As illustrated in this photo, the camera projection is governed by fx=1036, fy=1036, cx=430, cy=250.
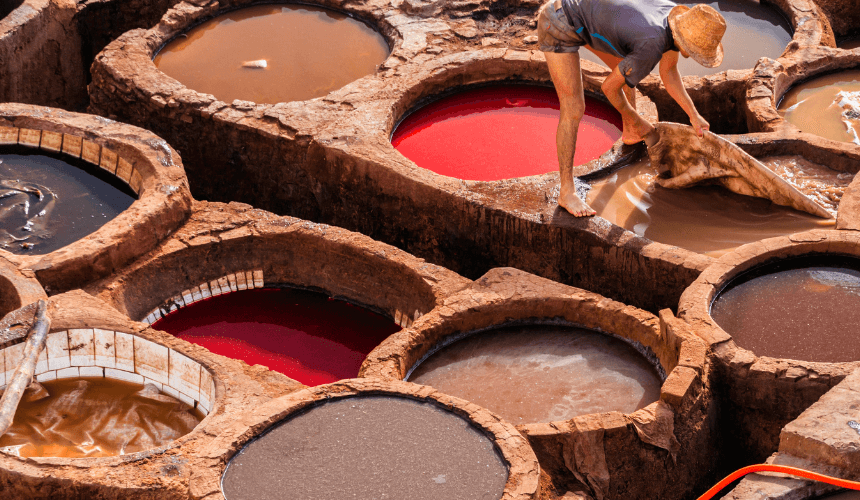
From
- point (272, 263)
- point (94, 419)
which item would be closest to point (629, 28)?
point (272, 263)

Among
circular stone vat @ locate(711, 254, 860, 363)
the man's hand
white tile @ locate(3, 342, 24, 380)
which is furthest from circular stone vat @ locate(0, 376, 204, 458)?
the man's hand

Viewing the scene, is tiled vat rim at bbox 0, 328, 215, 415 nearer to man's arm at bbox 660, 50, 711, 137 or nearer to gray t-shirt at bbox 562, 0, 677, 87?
gray t-shirt at bbox 562, 0, 677, 87

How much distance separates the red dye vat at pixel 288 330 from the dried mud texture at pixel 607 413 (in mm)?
776

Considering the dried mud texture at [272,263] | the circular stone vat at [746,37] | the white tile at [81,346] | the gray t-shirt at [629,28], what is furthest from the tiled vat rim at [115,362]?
the circular stone vat at [746,37]

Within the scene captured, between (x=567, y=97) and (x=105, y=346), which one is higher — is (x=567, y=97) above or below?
above

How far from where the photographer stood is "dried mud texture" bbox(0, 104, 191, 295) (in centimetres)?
577

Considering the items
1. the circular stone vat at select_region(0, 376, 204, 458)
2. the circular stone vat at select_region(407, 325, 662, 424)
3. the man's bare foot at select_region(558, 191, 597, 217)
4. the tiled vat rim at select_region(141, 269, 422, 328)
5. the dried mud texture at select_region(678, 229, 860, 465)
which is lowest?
the circular stone vat at select_region(0, 376, 204, 458)

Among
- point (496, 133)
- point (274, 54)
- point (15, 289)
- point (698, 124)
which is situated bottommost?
point (15, 289)

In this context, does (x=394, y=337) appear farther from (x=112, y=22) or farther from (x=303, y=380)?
(x=112, y=22)

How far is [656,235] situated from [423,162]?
69.8 inches

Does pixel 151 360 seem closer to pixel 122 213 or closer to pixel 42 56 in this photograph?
pixel 122 213

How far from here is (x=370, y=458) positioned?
4.05 metres

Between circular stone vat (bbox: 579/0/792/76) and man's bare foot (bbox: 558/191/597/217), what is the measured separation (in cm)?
220

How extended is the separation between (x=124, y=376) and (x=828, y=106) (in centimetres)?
522
